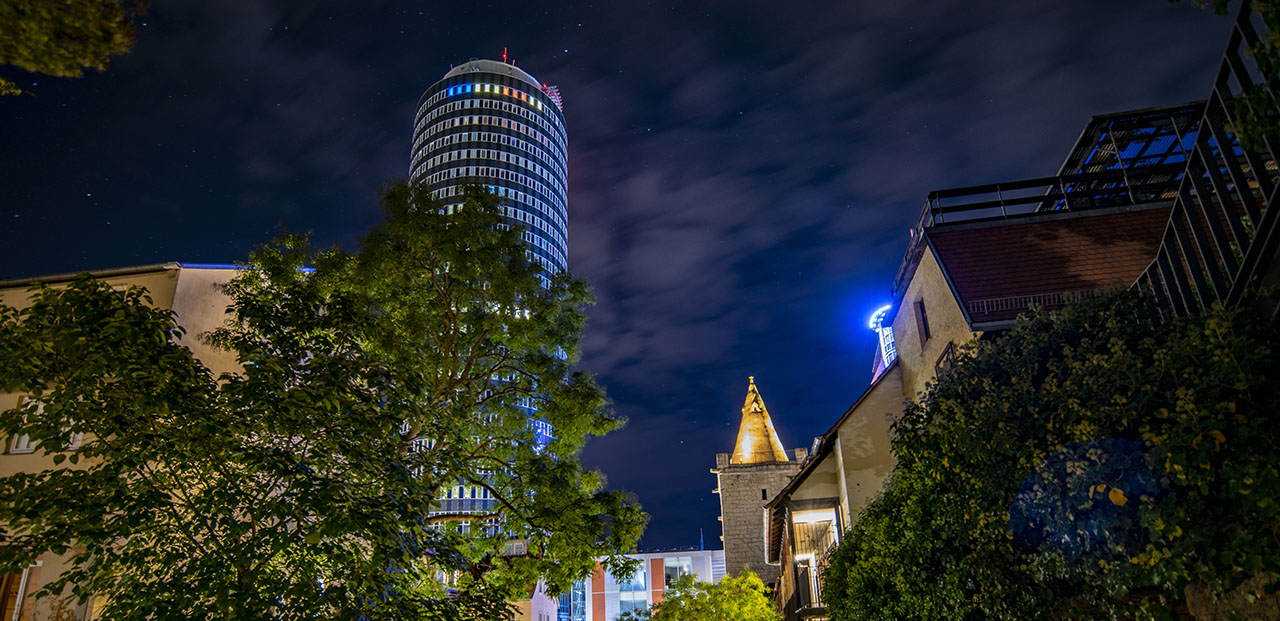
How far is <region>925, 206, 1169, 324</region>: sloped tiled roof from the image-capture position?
14828mm

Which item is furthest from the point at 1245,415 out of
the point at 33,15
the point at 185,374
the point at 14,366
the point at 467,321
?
the point at 467,321

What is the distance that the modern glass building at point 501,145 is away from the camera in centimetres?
15238

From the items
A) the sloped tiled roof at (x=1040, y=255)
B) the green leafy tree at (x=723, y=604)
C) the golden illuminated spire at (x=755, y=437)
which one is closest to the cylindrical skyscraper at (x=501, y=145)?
the golden illuminated spire at (x=755, y=437)

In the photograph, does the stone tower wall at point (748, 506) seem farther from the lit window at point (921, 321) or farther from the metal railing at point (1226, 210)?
the metal railing at point (1226, 210)

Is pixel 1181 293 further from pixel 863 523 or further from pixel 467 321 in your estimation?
pixel 467 321

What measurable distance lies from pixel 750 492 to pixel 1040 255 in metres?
51.9

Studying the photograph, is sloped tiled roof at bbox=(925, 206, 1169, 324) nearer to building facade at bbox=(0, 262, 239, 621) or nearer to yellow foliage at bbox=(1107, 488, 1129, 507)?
yellow foliage at bbox=(1107, 488, 1129, 507)

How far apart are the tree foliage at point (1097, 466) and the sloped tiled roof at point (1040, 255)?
5.86 metres

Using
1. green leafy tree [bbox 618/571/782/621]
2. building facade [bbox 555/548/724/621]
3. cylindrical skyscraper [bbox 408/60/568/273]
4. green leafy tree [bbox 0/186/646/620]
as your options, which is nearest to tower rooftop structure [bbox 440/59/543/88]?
cylindrical skyscraper [bbox 408/60/568/273]

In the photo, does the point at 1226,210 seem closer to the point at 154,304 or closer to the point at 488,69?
the point at 154,304

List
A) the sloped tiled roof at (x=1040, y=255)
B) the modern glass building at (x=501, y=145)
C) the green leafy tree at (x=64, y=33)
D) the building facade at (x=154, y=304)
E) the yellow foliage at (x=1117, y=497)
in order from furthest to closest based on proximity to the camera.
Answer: the modern glass building at (x=501, y=145) < the building facade at (x=154, y=304) < the sloped tiled roof at (x=1040, y=255) < the yellow foliage at (x=1117, y=497) < the green leafy tree at (x=64, y=33)

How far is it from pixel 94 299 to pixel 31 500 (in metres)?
2.24

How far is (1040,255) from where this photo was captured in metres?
15.9

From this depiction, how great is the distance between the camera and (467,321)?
1738cm
